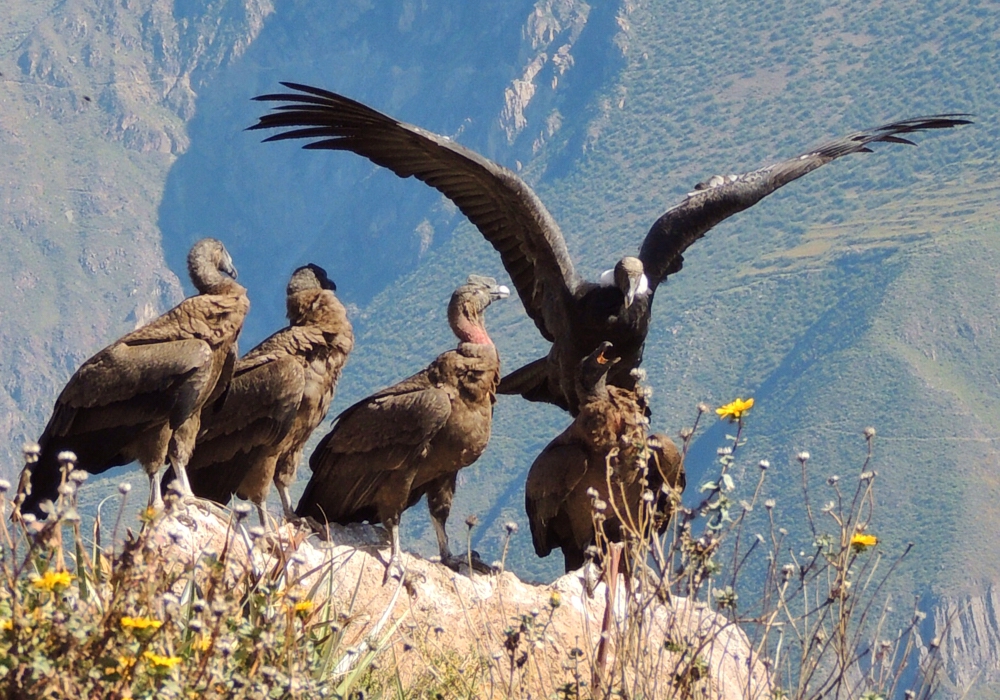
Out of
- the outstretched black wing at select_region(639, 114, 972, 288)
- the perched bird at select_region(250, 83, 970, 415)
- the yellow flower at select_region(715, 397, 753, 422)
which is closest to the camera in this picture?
the yellow flower at select_region(715, 397, 753, 422)

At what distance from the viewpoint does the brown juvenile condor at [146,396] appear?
879 centimetres

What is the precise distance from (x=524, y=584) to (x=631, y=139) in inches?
4767

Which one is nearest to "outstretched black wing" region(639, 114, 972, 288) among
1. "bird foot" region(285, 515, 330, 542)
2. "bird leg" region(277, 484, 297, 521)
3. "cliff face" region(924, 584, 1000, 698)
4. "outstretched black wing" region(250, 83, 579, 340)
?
"outstretched black wing" region(250, 83, 579, 340)

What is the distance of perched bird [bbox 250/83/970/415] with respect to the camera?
452 inches

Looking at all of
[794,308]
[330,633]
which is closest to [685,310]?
[794,308]

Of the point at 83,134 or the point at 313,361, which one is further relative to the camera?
the point at 83,134

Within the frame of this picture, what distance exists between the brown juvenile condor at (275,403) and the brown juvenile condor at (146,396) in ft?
1.03

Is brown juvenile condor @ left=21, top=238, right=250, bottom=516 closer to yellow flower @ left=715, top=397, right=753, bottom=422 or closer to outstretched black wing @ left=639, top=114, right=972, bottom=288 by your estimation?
yellow flower @ left=715, top=397, right=753, bottom=422

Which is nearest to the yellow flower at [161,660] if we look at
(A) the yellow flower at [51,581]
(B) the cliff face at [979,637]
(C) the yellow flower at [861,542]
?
(A) the yellow flower at [51,581]

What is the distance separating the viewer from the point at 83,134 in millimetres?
166000

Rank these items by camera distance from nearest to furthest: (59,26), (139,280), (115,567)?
(115,567), (139,280), (59,26)

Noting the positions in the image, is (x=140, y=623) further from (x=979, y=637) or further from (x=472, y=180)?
(x=979, y=637)

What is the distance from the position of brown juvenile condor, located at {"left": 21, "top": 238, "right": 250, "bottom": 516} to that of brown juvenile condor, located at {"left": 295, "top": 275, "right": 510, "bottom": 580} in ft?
3.01

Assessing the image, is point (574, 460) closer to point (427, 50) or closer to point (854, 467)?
point (854, 467)
